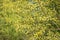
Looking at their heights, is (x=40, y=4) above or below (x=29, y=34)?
above

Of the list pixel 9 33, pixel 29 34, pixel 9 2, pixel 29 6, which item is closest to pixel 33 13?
pixel 29 6

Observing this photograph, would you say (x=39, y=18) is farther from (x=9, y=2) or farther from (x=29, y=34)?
(x=9, y=2)

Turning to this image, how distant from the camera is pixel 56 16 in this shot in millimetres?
6973

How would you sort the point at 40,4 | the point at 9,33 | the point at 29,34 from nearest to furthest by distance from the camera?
the point at 40,4
the point at 29,34
the point at 9,33

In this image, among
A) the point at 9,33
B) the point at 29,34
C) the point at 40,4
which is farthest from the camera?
the point at 9,33

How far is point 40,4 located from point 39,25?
0.56 m

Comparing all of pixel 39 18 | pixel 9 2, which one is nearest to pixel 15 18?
pixel 9 2

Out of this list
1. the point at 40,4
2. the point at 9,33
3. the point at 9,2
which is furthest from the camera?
the point at 9,33

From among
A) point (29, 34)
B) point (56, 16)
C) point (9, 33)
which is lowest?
point (9, 33)

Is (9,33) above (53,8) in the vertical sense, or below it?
Result: below

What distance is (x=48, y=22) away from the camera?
280 inches

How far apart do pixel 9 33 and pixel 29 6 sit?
272 cm

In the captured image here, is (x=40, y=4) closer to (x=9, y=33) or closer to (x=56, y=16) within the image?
(x=56, y=16)

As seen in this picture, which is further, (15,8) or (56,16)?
(15,8)
